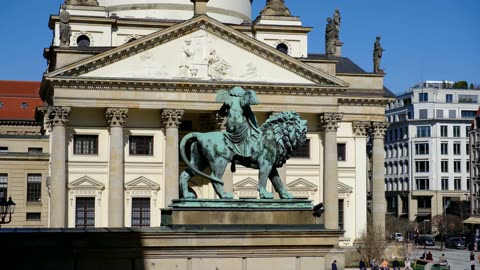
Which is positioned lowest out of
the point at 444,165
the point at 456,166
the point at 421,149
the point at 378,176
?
the point at 378,176

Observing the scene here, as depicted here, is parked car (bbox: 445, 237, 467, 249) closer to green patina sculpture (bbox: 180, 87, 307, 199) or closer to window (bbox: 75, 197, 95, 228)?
window (bbox: 75, 197, 95, 228)

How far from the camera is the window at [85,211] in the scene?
228ft

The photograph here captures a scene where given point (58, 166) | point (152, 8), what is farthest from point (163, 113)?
point (152, 8)

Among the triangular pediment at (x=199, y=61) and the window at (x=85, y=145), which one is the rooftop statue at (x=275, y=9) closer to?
the triangular pediment at (x=199, y=61)

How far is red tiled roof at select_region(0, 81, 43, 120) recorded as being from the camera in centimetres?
11506

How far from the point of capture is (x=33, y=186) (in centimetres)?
7531

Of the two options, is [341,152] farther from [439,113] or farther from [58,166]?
[439,113]

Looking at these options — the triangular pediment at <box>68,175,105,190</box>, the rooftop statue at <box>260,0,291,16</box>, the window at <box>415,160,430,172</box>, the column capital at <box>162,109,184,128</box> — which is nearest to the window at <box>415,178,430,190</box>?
the window at <box>415,160,430,172</box>

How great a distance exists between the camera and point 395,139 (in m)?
159

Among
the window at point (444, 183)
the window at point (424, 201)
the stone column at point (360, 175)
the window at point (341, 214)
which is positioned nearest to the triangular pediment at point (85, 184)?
the window at point (341, 214)

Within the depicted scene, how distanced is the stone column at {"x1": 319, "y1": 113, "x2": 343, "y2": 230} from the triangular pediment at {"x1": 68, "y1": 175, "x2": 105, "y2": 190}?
1654cm

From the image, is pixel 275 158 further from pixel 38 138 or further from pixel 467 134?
pixel 467 134

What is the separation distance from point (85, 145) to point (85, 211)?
4.78 metres

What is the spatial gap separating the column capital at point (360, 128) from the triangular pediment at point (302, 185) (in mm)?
6012
